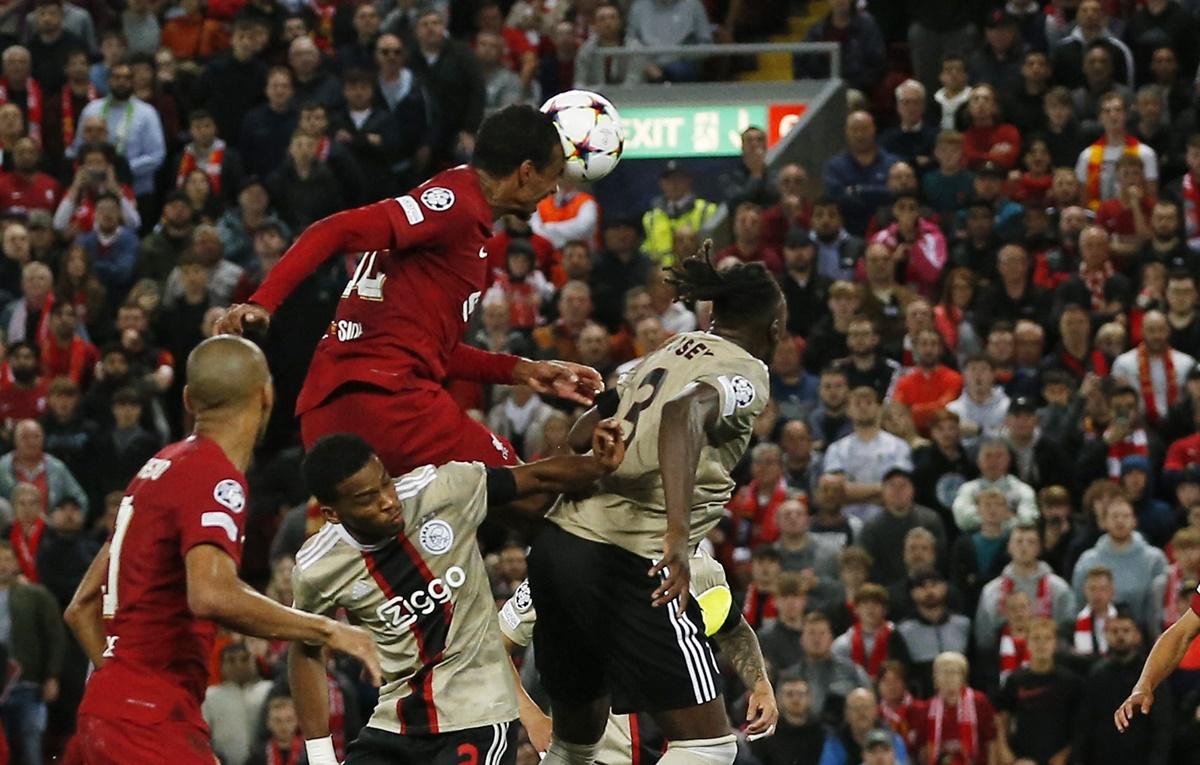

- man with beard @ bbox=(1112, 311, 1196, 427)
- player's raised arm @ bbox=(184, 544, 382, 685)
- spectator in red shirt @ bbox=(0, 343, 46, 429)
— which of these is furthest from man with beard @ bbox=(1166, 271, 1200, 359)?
player's raised arm @ bbox=(184, 544, 382, 685)

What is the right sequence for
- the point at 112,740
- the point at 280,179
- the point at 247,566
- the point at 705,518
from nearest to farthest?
the point at 112,740 < the point at 705,518 < the point at 247,566 < the point at 280,179

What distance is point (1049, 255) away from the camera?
1633 centimetres

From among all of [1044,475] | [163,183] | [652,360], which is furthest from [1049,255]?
[652,360]

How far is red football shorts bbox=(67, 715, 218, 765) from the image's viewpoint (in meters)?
6.83

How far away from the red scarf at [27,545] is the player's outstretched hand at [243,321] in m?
8.47

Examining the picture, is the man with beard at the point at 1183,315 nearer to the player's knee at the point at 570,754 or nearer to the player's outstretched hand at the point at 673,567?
the player's knee at the point at 570,754

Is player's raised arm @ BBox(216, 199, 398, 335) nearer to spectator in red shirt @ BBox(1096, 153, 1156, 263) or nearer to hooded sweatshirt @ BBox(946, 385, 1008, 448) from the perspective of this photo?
hooded sweatshirt @ BBox(946, 385, 1008, 448)

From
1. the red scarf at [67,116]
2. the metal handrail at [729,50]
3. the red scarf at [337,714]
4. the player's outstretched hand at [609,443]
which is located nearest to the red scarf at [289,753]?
the red scarf at [337,714]

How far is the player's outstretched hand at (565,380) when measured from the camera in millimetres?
8484

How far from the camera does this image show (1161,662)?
8562 millimetres

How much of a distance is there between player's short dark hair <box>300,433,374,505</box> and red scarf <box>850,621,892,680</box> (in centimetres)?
704

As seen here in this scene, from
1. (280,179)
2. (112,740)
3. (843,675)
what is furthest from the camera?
(280,179)

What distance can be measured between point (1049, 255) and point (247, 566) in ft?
19.1

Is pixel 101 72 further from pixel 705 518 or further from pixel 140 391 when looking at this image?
pixel 705 518
